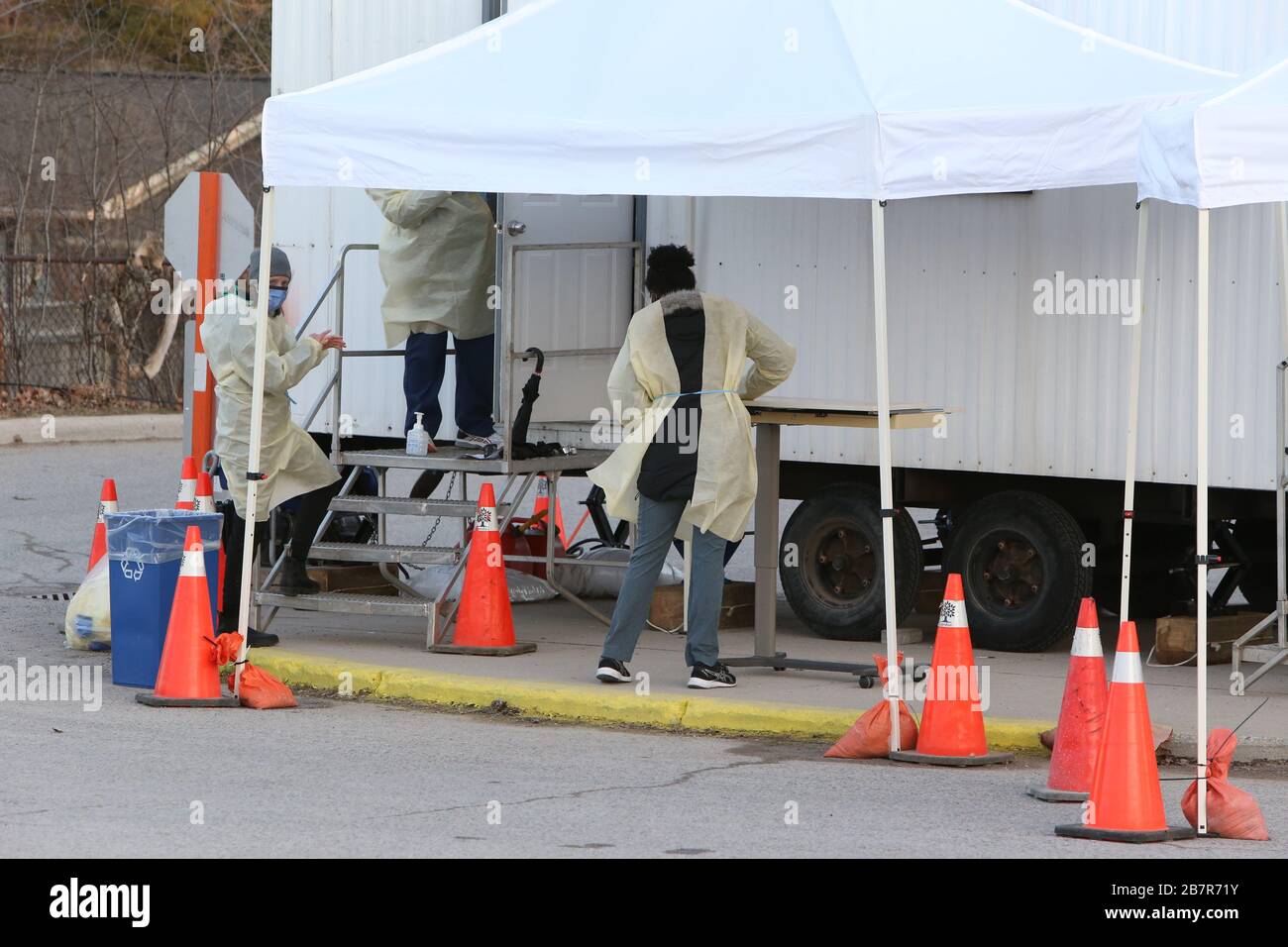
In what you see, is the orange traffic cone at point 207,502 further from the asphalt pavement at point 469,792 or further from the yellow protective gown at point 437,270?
the yellow protective gown at point 437,270

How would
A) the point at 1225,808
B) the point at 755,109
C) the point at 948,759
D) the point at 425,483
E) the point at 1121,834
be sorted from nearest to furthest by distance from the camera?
the point at 1121,834 < the point at 1225,808 < the point at 948,759 < the point at 755,109 < the point at 425,483

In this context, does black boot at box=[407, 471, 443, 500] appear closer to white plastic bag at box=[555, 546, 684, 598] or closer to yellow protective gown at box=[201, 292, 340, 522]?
white plastic bag at box=[555, 546, 684, 598]

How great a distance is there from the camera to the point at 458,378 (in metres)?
11.7

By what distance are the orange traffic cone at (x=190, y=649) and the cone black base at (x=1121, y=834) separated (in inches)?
158

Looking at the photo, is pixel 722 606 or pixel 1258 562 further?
pixel 722 606

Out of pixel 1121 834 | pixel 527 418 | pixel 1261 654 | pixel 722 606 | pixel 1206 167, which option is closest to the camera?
pixel 1121 834

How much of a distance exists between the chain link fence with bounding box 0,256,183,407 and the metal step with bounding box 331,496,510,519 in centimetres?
1457

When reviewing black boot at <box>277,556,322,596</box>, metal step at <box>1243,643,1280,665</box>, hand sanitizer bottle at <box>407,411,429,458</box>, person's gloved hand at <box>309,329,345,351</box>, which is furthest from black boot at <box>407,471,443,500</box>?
metal step at <box>1243,643,1280,665</box>

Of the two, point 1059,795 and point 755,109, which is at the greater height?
point 755,109

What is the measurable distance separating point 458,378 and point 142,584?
2670 mm

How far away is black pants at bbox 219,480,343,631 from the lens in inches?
403

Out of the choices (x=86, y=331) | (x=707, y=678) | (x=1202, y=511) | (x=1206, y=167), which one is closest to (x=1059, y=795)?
(x=1202, y=511)

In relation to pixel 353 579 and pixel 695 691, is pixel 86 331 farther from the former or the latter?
pixel 695 691

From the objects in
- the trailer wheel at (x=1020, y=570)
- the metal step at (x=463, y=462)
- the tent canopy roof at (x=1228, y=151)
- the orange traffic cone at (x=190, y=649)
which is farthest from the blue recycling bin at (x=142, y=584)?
the tent canopy roof at (x=1228, y=151)
